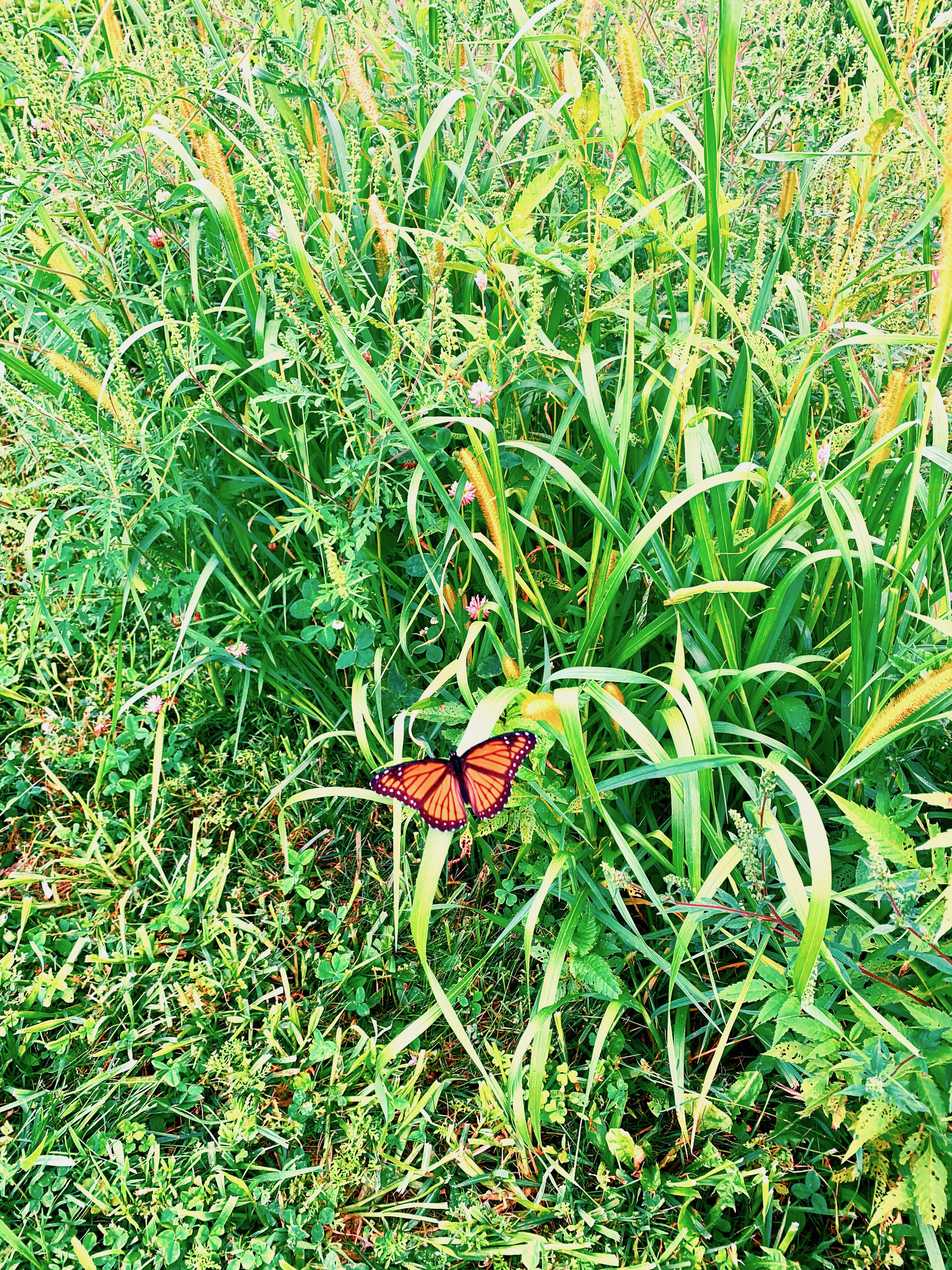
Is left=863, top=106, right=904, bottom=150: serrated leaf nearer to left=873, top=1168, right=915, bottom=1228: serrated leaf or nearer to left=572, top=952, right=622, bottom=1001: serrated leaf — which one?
left=572, top=952, right=622, bottom=1001: serrated leaf

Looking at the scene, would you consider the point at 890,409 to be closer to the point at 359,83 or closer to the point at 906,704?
the point at 906,704

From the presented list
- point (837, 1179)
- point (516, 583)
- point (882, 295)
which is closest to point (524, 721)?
point (516, 583)

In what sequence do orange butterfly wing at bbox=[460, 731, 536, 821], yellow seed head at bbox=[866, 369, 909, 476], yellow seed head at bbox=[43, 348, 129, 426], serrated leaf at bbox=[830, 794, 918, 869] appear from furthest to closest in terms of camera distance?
yellow seed head at bbox=[43, 348, 129, 426], yellow seed head at bbox=[866, 369, 909, 476], orange butterfly wing at bbox=[460, 731, 536, 821], serrated leaf at bbox=[830, 794, 918, 869]

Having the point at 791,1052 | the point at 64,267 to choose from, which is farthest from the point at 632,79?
the point at 791,1052

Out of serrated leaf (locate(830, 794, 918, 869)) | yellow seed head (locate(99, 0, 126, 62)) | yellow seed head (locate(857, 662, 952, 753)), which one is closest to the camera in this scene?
yellow seed head (locate(857, 662, 952, 753))

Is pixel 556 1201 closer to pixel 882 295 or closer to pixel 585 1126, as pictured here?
pixel 585 1126

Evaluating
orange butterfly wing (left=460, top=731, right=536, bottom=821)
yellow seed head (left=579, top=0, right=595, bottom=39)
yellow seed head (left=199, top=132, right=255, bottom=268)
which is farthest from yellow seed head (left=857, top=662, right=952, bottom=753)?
yellow seed head (left=199, top=132, right=255, bottom=268)
